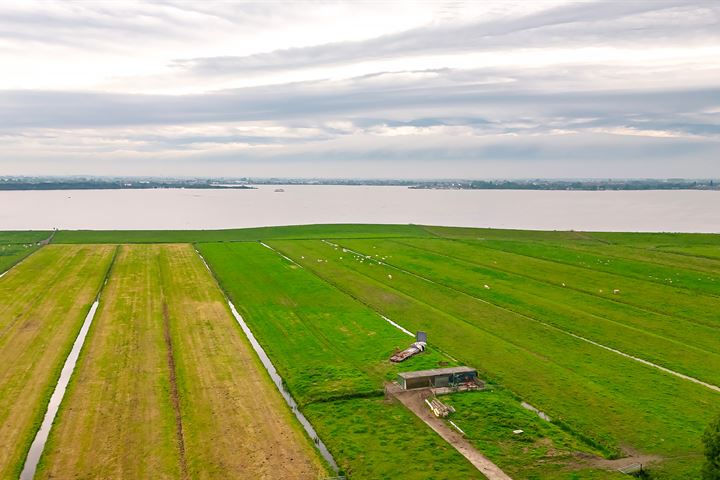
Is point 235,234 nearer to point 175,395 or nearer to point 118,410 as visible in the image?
point 175,395

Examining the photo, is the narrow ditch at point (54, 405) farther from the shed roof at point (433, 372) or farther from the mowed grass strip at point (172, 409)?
the shed roof at point (433, 372)

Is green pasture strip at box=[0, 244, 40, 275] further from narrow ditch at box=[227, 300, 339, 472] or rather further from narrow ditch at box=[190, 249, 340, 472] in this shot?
narrow ditch at box=[227, 300, 339, 472]

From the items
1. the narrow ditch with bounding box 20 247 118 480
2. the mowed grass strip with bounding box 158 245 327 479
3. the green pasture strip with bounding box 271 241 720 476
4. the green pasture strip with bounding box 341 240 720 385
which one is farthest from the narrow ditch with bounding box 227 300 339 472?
the green pasture strip with bounding box 341 240 720 385

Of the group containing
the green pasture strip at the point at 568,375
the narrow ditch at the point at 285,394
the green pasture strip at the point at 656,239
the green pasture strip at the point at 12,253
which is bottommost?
the narrow ditch at the point at 285,394

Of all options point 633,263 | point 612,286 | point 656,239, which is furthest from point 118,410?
point 656,239

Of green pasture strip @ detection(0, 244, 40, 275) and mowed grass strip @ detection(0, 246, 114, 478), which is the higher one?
green pasture strip @ detection(0, 244, 40, 275)

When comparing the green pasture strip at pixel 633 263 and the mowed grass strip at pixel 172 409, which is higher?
the green pasture strip at pixel 633 263

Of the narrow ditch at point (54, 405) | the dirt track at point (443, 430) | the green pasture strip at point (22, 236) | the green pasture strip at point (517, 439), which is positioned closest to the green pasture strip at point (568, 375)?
the green pasture strip at point (517, 439)
